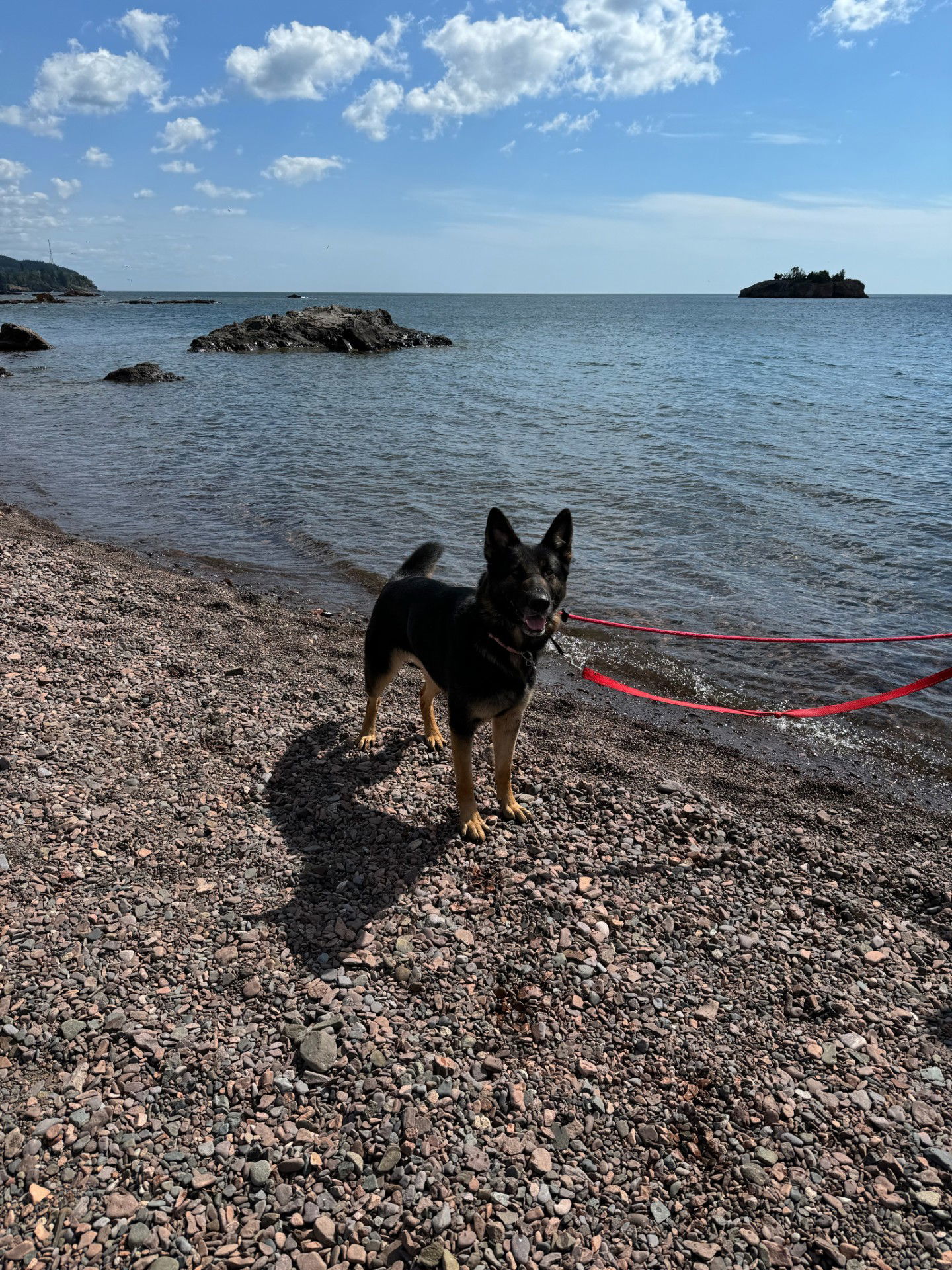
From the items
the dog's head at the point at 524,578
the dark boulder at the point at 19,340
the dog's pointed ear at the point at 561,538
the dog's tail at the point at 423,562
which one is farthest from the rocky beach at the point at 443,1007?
the dark boulder at the point at 19,340

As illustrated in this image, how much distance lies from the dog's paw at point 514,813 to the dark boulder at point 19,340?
A: 5800 centimetres

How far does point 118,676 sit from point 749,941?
19.4 feet

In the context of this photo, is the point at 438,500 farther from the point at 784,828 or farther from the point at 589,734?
the point at 784,828

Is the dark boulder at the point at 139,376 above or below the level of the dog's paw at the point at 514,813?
above

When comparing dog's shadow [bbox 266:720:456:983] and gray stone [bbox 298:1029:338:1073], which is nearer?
gray stone [bbox 298:1029:338:1073]

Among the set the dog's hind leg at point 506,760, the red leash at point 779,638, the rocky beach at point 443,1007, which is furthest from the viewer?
the red leash at point 779,638

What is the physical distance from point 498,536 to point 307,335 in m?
60.4

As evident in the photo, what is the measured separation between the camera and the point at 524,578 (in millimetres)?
4656

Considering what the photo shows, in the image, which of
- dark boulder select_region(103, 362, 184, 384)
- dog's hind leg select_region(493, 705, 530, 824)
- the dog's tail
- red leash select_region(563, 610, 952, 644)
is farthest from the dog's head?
dark boulder select_region(103, 362, 184, 384)

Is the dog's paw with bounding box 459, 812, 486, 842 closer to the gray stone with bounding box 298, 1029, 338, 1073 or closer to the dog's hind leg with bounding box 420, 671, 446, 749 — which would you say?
the dog's hind leg with bounding box 420, 671, 446, 749

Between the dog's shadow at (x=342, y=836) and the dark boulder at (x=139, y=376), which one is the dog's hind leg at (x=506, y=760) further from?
the dark boulder at (x=139, y=376)

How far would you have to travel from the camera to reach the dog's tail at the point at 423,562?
648 centimetres

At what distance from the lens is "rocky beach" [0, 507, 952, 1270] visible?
2869mm

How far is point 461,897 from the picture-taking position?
4641mm
